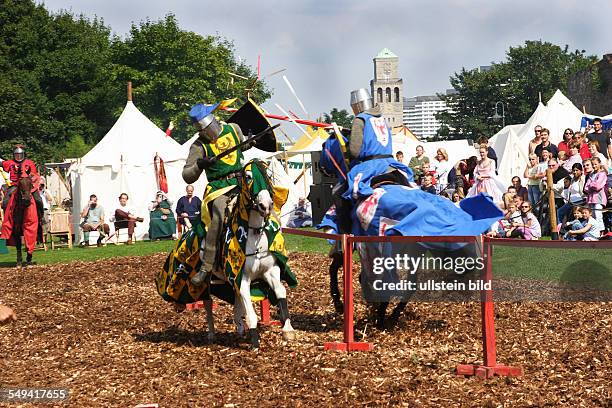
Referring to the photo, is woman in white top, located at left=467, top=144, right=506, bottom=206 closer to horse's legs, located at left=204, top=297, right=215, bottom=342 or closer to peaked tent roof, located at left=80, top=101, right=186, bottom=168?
horse's legs, located at left=204, top=297, right=215, bottom=342

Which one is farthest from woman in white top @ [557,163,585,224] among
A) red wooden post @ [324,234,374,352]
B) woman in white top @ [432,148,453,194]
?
red wooden post @ [324,234,374,352]

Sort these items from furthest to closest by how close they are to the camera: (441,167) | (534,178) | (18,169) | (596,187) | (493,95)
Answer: (493,95)
(441,167)
(18,169)
(534,178)
(596,187)

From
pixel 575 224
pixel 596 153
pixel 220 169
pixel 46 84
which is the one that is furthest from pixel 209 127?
pixel 46 84

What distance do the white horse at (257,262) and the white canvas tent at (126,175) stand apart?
18.2 metres

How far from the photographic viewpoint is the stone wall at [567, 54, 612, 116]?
55.5m

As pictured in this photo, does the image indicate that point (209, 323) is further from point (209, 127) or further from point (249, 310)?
point (209, 127)

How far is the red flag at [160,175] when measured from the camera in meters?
27.8

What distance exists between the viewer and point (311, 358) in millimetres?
8484

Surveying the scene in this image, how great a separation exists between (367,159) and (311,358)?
237cm

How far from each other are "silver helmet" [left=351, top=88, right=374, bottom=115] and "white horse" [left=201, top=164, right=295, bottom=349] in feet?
5.44

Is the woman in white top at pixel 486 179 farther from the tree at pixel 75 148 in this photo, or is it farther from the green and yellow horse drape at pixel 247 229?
the tree at pixel 75 148

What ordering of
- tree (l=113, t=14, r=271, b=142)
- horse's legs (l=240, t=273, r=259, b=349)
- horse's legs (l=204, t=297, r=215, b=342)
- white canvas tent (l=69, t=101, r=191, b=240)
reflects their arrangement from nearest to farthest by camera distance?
horse's legs (l=240, t=273, r=259, b=349) < horse's legs (l=204, t=297, r=215, b=342) < white canvas tent (l=69, t=101, r=191, b=240) < tree (l=113, t=14, r=271, b=142)

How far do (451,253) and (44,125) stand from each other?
63676mm

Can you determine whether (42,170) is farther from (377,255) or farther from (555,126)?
(377,255)
